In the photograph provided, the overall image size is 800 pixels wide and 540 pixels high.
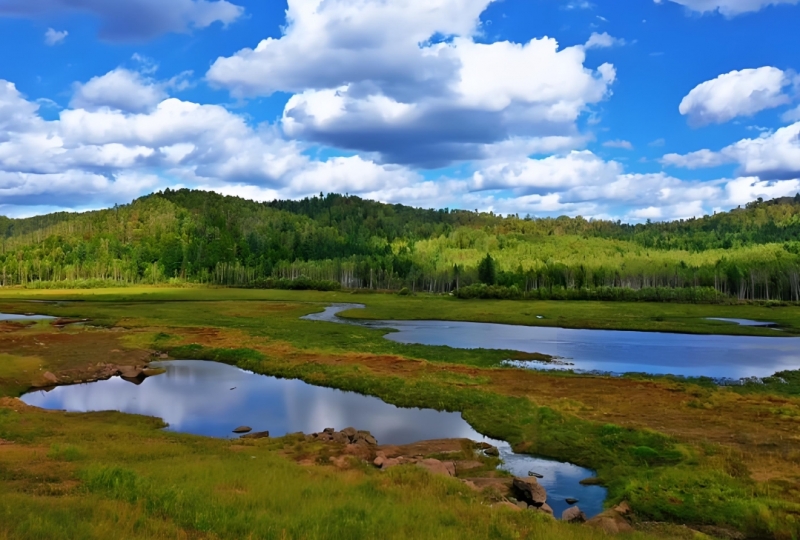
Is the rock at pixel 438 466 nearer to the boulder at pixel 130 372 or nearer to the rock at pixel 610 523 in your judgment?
the rock at pixel 610 523

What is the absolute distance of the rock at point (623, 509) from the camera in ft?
58.4

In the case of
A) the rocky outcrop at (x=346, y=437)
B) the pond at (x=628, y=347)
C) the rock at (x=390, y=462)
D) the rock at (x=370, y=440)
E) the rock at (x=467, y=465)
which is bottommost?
the pond at (x=628, y=347)

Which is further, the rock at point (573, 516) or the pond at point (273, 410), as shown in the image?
the pond at point (273, 410)

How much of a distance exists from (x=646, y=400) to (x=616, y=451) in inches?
471

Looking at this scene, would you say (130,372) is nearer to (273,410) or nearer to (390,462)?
(273,410)

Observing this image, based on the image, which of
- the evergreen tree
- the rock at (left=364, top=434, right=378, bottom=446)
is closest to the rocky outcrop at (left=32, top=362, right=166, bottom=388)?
the rock at (left=364, top=434, right=378, bottom=446)

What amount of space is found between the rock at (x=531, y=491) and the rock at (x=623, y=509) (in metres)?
2.44

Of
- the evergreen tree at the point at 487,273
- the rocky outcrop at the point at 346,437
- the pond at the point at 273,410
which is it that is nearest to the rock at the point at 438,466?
the pond at the point at 273,410

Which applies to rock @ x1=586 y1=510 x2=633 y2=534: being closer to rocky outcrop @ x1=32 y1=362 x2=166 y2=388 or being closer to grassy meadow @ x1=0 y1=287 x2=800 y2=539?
grassy meadow @ x1=0 y1=287 x2=800 y2=539

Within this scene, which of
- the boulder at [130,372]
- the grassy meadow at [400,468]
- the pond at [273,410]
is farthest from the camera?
the boulder at [130,372]

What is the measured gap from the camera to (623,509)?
1800 centimetres

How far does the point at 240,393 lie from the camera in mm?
37750

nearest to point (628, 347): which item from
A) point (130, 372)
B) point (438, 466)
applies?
point (438, 466)

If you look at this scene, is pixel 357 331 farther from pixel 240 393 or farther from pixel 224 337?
pixel 240 393
